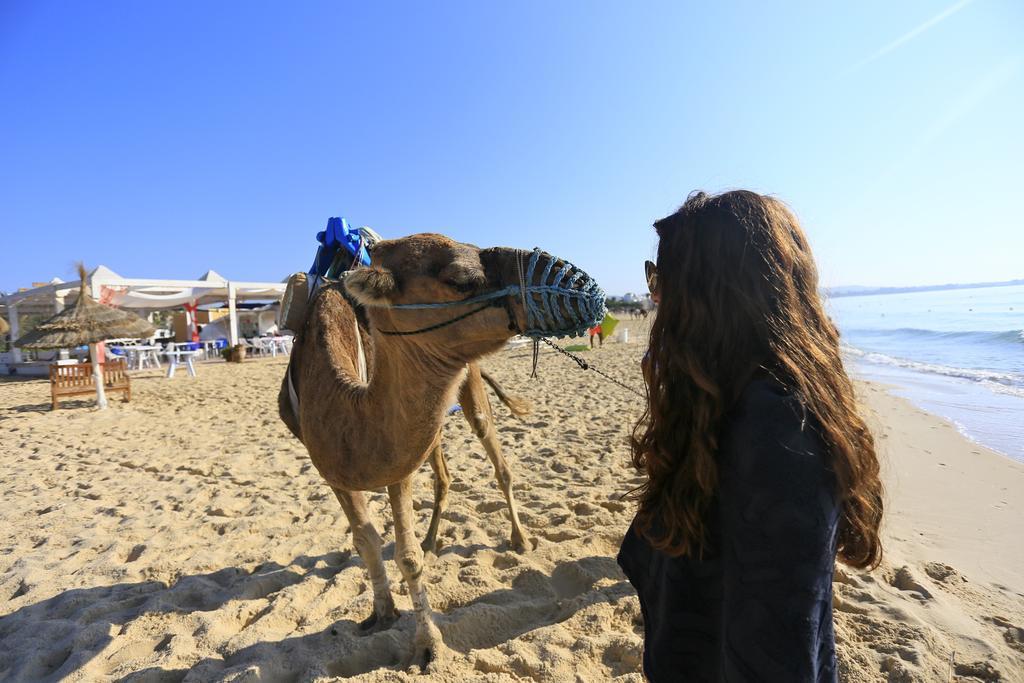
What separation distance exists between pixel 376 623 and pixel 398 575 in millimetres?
651

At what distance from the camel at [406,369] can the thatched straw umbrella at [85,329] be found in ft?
36.5

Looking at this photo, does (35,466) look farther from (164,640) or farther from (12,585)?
(164,640)

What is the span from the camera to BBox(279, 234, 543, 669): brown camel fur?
6.42 feet

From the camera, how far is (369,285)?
2.00 meters

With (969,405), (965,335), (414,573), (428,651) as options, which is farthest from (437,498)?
(965,335)

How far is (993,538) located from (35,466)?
34.3 ft

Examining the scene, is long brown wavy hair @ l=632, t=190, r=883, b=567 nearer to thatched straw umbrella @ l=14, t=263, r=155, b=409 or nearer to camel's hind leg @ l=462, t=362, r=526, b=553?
camel's hind leg @ l=462, t=362, r=526, b=553

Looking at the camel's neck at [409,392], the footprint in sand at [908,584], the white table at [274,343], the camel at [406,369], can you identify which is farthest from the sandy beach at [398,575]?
the white table at [274,343]

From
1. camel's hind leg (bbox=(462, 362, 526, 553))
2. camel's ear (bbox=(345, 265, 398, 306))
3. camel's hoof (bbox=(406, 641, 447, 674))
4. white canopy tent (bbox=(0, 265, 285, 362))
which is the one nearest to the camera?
camel's ear (bbox=(345, 265, 398, 306))

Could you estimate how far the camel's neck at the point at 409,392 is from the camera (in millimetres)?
2092

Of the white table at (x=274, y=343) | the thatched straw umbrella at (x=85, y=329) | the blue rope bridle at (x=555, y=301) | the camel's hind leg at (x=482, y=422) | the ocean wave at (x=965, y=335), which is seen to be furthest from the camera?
the white table at (x=274, y=343)

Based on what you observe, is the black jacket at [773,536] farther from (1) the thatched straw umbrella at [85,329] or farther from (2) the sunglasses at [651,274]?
(1) the thatched straw umbrella at [85,329]

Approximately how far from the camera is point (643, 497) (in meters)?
1.37

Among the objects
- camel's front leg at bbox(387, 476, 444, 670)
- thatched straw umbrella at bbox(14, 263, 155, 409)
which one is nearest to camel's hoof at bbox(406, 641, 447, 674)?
camel's front leg at bbox(387, 476, 444, 670)
